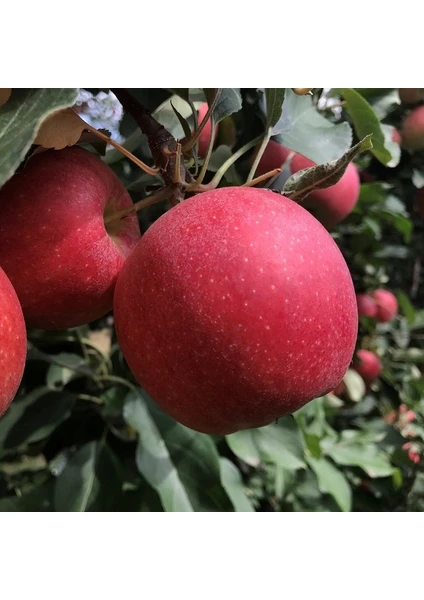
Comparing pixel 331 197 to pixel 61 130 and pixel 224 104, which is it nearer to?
pixel 224 104

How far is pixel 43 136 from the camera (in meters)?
0.50

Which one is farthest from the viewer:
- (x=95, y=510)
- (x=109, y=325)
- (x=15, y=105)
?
(x=109, y=325)

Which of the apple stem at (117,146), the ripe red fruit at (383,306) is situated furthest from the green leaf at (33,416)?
the ripe red fruit at (383,306)

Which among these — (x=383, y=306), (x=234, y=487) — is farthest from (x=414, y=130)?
(x=234, y=487)

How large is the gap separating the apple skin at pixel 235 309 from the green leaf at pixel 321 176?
0.12 feet

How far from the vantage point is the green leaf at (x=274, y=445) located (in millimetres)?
905

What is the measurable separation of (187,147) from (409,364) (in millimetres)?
1726

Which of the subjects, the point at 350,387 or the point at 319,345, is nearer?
the point at 319,345

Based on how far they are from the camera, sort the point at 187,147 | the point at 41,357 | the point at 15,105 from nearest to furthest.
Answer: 1. the point at 15,105
2. the point at 187,147
3. the point at 41,357

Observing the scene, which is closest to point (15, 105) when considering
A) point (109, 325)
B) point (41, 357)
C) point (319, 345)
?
point (319, 345)

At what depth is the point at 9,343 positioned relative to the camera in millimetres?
435

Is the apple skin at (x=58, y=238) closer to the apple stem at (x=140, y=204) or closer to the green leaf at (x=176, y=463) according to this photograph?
the apple stem at (x=140, y=204)

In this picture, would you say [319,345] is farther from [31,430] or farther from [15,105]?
[31,430]

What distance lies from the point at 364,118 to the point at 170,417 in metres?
0.56
